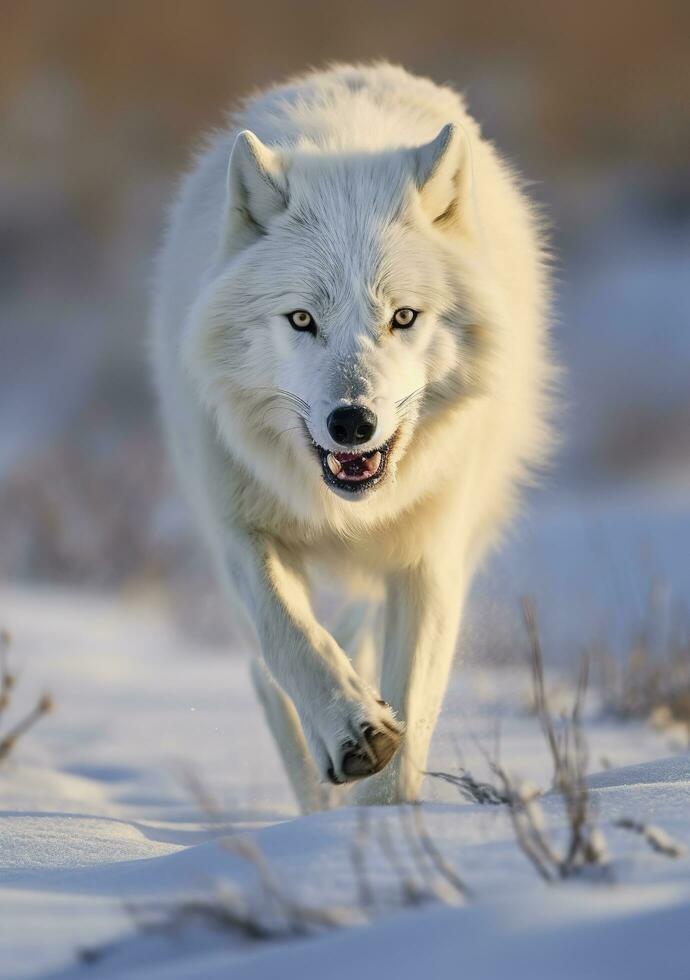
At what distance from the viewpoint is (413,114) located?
385 centimetres

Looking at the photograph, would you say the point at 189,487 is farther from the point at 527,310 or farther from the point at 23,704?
the point at 23,704

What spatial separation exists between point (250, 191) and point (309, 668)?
1.21m

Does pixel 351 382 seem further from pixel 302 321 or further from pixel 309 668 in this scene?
pixel 309 668

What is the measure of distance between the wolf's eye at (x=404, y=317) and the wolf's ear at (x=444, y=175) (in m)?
0.32

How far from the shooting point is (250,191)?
3.34 meters

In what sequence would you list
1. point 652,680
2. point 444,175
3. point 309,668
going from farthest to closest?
point 652,680 → point 444,175 → point 309,668

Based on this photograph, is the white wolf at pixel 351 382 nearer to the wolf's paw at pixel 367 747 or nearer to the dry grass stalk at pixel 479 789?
the wolf's paw at pixel 367 747

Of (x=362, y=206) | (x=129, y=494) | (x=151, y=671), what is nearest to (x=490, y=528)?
(x=362, y=206)

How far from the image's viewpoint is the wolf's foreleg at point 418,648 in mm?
3492

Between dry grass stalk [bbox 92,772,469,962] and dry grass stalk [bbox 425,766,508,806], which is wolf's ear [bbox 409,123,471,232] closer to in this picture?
dry grass stalk [bbox 425,766,508,806]

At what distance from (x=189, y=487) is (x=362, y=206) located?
1.28 meters

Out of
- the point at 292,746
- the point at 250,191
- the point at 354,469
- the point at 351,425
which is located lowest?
the point at 292,746

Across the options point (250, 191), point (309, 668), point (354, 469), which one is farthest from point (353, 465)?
point (250, 191)

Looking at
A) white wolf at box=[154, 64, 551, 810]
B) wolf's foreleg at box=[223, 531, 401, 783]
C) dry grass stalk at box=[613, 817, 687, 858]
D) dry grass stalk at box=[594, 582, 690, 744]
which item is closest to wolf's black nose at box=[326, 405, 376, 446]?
white wolf at box=[154, 64, 551, 810]
